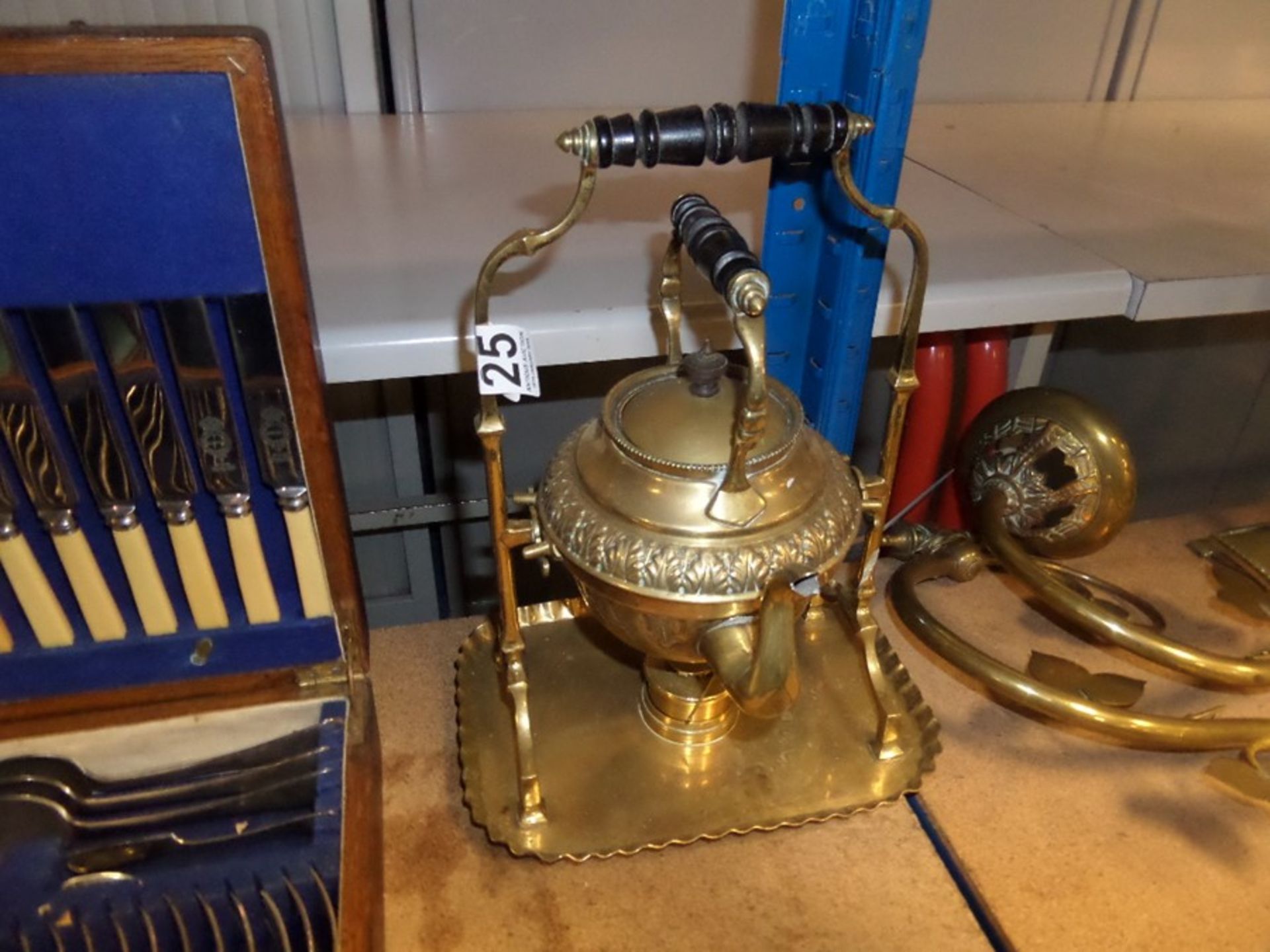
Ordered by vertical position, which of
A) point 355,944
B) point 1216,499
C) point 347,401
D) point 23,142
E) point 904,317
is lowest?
point 1216,499

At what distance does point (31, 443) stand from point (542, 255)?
433 mm

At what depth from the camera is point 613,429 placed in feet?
1.84

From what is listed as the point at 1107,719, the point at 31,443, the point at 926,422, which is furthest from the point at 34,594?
the point at 926,422

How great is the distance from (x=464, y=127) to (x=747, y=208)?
0.42 metres

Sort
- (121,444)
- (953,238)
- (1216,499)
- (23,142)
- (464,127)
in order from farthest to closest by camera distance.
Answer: (1216,499) < (464,127) < (953,238) < (121,444) < (23,142)

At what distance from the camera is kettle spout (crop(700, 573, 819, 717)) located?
49cm

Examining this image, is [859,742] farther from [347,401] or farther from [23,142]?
[347,401]

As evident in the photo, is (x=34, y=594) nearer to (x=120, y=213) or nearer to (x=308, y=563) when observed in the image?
(x=308, y=563)

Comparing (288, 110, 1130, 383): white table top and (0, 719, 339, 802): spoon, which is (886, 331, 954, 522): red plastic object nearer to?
(288, 110, 1130, 383): white table top

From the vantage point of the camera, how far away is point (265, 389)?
590 mm

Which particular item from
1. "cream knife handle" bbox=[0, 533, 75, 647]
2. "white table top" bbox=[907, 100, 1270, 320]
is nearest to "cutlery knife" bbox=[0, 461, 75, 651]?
"cream knife handle" bbox=[0, 533, 75, 647]

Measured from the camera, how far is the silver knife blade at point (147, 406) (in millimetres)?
555

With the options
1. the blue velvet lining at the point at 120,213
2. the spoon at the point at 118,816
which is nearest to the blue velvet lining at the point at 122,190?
the blue velvet lining at the point at 120,213

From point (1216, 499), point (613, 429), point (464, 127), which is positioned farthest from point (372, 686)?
point (1216, 499)
